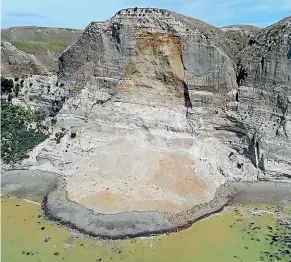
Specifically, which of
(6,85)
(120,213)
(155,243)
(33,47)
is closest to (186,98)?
(120,213)

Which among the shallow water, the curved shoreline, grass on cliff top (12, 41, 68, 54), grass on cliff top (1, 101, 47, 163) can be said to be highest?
grass on cliff top (12, 41, 68, 54)

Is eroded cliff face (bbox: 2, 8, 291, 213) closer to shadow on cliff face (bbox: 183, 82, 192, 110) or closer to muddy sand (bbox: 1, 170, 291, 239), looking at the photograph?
shadow on cliff face (bbox: 183, 82, 192, 110)

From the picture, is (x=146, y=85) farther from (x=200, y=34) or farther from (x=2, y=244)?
(x=2, y=244)

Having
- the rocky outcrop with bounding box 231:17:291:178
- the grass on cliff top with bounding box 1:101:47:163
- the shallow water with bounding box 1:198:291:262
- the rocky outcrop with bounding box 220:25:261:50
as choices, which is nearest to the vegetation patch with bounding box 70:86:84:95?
the grass on cliff top with bounding box 1:101:47:163

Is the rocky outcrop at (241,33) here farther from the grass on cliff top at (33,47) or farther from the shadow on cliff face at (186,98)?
the grass on cliff top at (33,47)

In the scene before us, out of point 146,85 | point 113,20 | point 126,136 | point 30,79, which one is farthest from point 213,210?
point 30,79

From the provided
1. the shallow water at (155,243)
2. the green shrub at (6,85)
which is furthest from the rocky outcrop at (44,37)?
the shallow water at (155,243)
